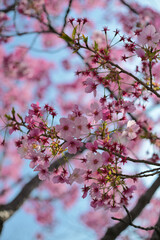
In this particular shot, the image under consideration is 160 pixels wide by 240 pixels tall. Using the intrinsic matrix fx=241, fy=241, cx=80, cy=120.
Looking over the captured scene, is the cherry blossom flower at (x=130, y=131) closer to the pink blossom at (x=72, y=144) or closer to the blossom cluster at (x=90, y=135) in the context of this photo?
the blossom cluster at (x=90, y=135)

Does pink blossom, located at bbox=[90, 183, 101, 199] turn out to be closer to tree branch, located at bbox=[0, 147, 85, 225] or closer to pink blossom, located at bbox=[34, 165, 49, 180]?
pink blossom, located at bbox=[34, 165, 49, 180]

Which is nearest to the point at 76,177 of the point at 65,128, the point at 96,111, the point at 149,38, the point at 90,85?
the point at 65,128

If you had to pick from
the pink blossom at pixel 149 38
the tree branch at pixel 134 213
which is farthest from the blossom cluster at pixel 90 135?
the tree branch at pixel 134 213

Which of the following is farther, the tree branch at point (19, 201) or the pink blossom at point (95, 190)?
the tree branch at point (19, 201)

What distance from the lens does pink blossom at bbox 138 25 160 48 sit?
1.83 metres

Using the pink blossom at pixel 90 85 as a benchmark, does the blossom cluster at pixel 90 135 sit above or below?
below

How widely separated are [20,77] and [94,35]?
6028 mm

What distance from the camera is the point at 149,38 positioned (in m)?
1.86

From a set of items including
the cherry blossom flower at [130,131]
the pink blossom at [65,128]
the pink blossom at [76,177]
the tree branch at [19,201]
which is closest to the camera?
the pink blossom at [65,128]

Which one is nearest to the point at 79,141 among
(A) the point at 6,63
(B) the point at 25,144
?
(B) the point at 25,144

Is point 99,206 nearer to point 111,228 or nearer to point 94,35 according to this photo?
point 111,228

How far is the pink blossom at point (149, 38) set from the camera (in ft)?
6.02

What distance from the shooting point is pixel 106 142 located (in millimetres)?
1783

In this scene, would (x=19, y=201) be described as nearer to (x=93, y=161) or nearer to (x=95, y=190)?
(x=95, y=190)
